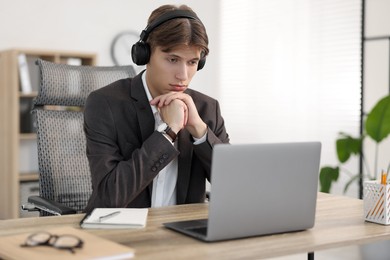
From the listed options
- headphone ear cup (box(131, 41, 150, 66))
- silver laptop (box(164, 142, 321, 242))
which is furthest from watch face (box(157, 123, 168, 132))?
silver laptop (box(164, 142, 321, 242))

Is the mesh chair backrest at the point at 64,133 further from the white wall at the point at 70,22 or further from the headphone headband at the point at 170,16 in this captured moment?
the white wall at the point at 70,22

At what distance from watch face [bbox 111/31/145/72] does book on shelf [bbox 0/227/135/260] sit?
3814 millimetres

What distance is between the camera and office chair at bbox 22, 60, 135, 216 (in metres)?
2.16

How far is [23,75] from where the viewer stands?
4285mm

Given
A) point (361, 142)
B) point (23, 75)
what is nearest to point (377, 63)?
point (361, 142)

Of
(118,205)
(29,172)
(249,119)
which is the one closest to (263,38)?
(249,119)

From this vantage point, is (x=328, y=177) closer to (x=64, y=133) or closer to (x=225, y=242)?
(x=64, y=133)

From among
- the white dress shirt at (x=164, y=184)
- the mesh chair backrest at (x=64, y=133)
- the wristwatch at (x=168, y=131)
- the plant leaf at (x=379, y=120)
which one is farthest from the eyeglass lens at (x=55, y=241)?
the plant leaf at (x=379, y=120)

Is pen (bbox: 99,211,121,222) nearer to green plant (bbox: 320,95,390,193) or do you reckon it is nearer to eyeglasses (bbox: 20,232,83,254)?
eyeglasses (bbox: 20,232,83,254)

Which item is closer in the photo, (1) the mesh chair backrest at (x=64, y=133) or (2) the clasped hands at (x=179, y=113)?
(2) the clasped hands at (x=179, y=113)

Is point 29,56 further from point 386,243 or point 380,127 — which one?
point 386,243

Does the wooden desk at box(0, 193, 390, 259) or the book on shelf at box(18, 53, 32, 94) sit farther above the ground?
the book on shelf at box(18, 53, 32, 94)

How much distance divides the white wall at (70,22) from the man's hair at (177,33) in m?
2.89

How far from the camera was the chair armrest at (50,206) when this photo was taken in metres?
1.87
